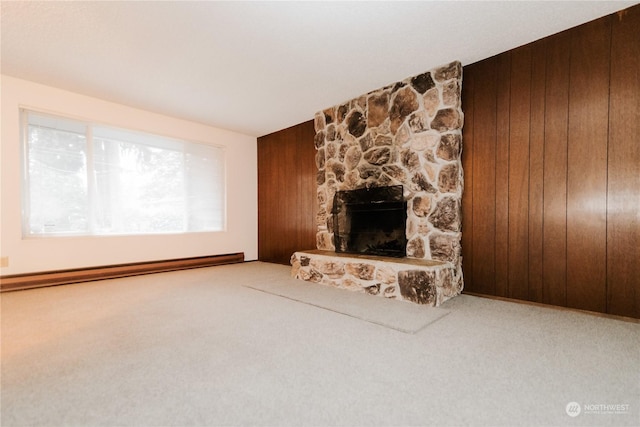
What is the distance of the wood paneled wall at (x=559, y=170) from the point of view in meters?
2.18

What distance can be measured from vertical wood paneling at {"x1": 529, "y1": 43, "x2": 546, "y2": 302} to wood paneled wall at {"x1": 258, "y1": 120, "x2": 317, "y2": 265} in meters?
2.82

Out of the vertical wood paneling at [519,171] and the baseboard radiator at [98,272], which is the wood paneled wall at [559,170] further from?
the baseboard radiator at [98,272]

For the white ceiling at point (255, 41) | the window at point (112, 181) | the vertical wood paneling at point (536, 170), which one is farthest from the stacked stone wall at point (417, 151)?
the window at point (112, 181)

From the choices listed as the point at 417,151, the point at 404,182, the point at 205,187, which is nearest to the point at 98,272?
the point at 205,187

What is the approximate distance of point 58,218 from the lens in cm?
349

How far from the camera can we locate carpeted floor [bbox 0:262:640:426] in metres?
1.16

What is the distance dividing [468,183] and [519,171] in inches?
18.0

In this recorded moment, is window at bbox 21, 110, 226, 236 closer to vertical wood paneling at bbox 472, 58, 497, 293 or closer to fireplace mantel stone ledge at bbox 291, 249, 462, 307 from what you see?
fireplace mantel stone ledge at bbox 291, 249, 462, 307

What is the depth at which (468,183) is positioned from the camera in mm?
2973

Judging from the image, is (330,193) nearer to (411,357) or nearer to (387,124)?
(387,124)

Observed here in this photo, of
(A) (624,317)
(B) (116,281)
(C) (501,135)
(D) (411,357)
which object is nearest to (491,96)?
(C) (501,135)

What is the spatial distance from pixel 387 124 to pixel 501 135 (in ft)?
4.03

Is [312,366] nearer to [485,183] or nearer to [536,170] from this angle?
[485,183]

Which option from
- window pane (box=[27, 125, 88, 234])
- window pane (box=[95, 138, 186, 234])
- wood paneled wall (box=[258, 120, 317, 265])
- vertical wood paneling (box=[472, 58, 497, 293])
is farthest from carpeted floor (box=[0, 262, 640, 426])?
wood paneled wall (box=[258, 120, 317, 265])
